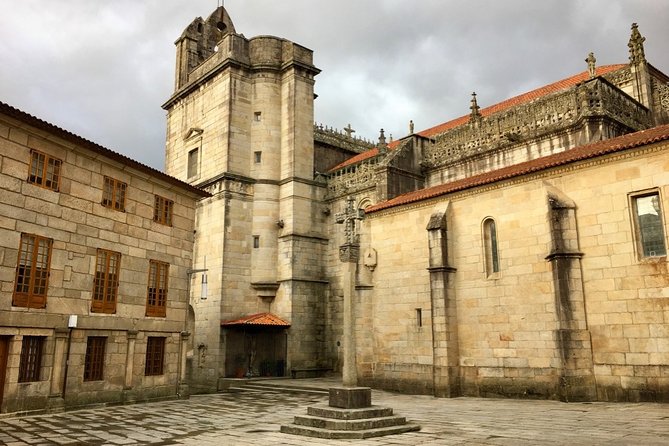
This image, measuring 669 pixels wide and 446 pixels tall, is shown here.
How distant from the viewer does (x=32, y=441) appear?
36.6ft

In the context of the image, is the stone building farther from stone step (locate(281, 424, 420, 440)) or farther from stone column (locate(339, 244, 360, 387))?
stone column (locate(339, 244, 360, 387))

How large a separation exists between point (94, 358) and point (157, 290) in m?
3.45

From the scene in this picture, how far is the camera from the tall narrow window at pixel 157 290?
2000cm

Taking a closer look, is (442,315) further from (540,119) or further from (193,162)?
(193,162)

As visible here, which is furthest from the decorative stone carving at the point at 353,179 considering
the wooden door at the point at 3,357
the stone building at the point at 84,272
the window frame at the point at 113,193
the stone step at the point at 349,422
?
the wooden door at the point at 3,357

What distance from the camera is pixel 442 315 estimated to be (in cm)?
2025

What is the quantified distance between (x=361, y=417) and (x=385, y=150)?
2136 centimetres

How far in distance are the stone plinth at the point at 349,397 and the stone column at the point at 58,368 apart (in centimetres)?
860

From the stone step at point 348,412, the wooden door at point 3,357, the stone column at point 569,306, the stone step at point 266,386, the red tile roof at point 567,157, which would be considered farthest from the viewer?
the stone step at point 266,386

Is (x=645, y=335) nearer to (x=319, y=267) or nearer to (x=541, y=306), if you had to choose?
(x=541, y=306)

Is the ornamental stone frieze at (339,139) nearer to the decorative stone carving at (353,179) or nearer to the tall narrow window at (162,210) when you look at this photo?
the decorative stone carving at (353,179)

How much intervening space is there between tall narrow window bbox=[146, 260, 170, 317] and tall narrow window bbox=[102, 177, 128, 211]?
2477 mm

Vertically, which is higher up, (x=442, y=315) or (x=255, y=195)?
(x=255, y=195)

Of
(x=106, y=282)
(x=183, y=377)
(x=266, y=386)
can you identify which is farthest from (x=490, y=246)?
(x=106, y=282)
